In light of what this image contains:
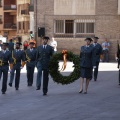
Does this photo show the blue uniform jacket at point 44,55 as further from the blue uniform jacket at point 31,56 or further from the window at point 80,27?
the window at point 80,27

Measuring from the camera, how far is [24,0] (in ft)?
231

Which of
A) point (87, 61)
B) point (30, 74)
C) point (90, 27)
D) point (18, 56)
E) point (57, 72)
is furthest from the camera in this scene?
point (90, 27)

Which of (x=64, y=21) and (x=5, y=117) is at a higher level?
(x=64, y=21)

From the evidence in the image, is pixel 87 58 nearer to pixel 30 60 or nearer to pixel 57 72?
pixel 57 72

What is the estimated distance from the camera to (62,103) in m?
15.5

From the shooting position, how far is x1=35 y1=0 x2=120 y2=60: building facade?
138ft

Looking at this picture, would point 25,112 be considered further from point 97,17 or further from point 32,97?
point 97,17

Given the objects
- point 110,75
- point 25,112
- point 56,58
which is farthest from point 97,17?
point 25,112

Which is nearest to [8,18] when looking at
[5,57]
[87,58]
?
[5,57]

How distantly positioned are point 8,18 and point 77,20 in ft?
122

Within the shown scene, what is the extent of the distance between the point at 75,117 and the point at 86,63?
5.56 m

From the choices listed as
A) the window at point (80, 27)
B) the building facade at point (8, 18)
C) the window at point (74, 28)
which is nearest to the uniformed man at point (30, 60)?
the window at point (74, 28)

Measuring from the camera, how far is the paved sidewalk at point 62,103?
43.0 feet

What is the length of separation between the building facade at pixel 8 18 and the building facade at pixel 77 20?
34.0 m
